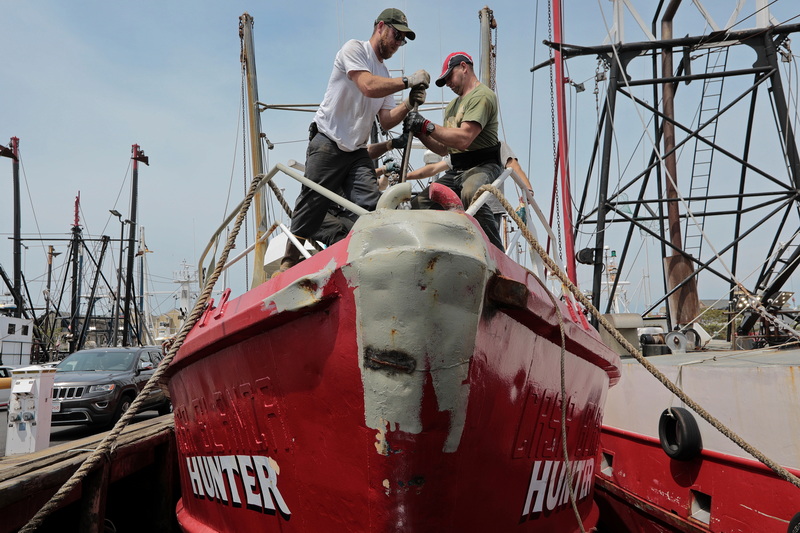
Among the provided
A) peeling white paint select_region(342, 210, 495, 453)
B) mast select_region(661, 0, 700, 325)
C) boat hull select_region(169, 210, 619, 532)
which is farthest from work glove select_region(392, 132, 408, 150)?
mast select_region(661, 0, 700, 325)

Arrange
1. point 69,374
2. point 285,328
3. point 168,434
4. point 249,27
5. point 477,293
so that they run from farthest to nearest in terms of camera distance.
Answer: point 249,27 < point 69,374 < point 168,434 < point 285,328 < point 477,293

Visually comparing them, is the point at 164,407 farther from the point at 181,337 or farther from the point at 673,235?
the point at 673,235

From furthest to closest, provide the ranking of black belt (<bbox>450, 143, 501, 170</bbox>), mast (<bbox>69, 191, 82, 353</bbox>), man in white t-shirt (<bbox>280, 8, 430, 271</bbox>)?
mast (<bbox>69, 191, 82, 353</bbox>)
black belt (<bbox>450, 143, 501, 170</bbox>)
man in white t-shirt (<bbox>280, 8, 430, 271</bbox>)

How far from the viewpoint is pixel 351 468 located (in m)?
2.42

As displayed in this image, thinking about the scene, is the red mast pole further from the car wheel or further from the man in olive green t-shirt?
the car wheel

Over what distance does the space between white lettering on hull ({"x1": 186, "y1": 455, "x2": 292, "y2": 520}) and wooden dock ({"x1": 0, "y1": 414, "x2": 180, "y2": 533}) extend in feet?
3.17

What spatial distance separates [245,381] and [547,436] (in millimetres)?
1513

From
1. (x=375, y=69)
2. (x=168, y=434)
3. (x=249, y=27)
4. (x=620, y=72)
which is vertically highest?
(x=249, y=27)

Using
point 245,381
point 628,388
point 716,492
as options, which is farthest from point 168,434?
point 716,492

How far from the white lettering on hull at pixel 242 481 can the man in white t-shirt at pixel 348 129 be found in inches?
53.5

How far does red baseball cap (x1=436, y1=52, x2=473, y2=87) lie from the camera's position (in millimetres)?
4152

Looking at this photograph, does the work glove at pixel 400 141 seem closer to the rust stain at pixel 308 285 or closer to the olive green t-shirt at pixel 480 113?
the olive green t-shirt at pixel 480 113

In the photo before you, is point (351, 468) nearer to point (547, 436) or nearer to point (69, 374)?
point (547, 436)

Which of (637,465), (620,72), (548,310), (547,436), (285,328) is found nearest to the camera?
(285,328)
